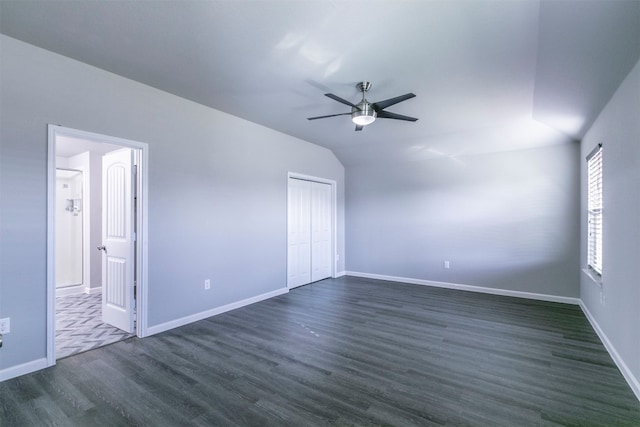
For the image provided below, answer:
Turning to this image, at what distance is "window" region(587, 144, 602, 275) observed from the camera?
3396mm

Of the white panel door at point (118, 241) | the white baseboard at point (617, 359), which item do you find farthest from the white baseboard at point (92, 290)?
the white baseboard at point (617, 359)

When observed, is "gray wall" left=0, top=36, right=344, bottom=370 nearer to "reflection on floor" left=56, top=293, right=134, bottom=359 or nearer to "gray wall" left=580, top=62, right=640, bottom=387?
"reflection on floor" left=56, top=293, right=134, bottom=359

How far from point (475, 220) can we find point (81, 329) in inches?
226

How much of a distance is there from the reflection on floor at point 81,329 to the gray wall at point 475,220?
4.38 m

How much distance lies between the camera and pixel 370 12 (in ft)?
6.61

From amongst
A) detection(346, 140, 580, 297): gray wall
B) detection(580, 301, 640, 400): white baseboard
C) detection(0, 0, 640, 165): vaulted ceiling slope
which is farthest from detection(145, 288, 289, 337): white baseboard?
detection(580, 301, 640, 400): white baseboard

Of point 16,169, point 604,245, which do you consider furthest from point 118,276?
point 604,245

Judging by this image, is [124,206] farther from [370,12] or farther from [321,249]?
[321,249]

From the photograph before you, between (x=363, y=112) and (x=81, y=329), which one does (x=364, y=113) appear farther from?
(x=81, y=329)

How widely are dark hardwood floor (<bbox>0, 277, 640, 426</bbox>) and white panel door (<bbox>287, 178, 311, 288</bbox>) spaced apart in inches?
62.4

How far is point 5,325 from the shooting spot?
7.89 feet

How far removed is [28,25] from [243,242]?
2955 mm

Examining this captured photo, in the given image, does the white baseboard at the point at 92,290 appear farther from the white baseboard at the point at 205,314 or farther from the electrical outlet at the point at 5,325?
the electrical outlet at the point at 5,325

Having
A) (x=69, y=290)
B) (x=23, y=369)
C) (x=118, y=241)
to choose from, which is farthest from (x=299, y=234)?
(x=69, y=290)
